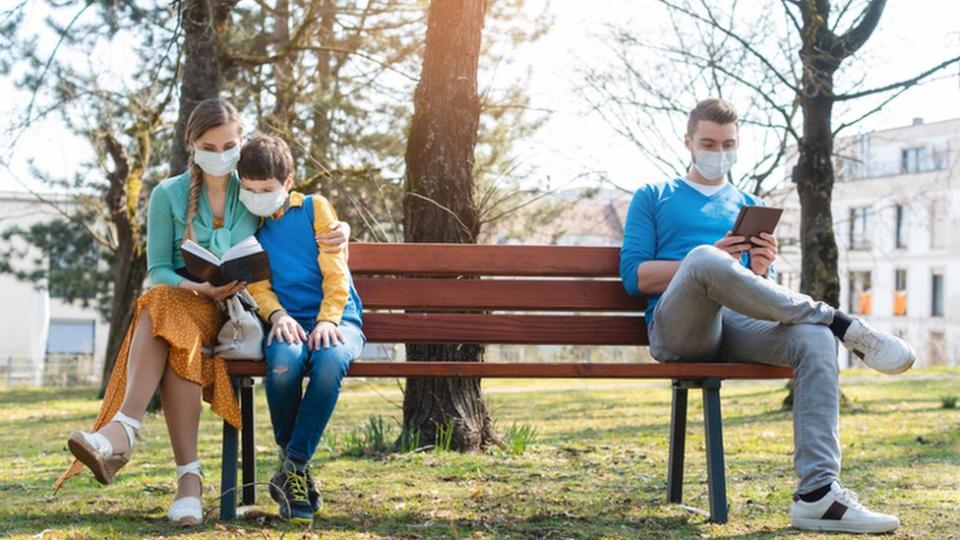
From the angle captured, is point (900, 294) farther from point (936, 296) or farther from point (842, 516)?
point (842, 516)

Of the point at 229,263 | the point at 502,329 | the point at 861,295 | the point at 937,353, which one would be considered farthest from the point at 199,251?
the point at 861,295

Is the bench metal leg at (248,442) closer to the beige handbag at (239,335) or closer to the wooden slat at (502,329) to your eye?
the beige handbag at (239,335)

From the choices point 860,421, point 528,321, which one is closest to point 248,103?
point 860,421

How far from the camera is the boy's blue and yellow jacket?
405 centimetres

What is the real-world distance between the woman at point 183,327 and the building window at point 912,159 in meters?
44.4

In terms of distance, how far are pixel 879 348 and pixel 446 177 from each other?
2.67 meters

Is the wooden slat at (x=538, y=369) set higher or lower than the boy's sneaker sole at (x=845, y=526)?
higher

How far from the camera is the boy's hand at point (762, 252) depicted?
163 inches

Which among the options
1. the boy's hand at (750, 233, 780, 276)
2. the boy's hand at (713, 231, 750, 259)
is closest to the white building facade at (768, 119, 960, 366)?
the boy's hand at (750, 233, 780, 276)

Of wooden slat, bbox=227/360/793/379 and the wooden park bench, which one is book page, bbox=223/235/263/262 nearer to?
wooden slat, bbox=227/360/793/379

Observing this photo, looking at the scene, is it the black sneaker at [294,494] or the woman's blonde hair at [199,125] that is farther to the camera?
the woman's blonde hair at [199,125]

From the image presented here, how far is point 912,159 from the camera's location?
4566 cm

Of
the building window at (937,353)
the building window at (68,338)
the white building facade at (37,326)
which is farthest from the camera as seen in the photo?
the building window at (68,338)

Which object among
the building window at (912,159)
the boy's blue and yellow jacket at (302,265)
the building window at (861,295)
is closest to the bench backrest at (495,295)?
the boy's blue and yellow jacket at (302,265)
